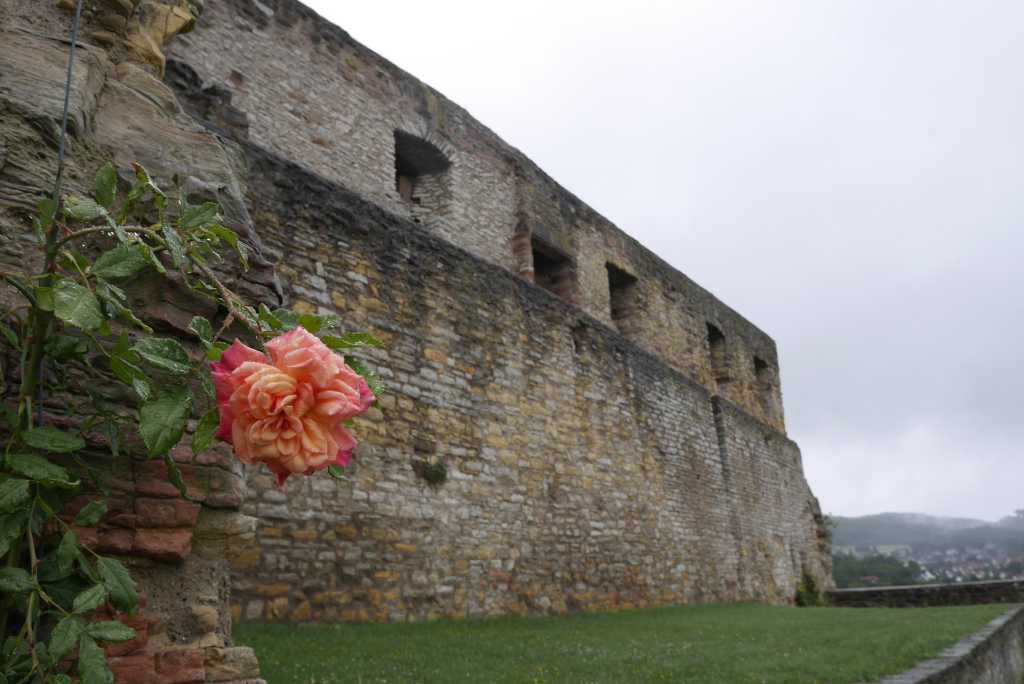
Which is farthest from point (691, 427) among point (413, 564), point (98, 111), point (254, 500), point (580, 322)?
point (98, 111)

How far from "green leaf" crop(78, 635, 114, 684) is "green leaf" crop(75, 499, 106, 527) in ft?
0.69

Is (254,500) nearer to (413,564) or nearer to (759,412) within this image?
(413,564)

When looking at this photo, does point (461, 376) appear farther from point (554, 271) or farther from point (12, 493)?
point (12, 493)

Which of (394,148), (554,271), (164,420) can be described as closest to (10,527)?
(164,420)

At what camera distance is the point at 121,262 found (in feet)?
4.36

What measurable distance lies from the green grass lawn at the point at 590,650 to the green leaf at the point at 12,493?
9.91 ft

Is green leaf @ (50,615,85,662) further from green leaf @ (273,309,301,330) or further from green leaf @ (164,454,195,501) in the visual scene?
green leaf @ (273,309,301,330)

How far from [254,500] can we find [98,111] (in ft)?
12.7

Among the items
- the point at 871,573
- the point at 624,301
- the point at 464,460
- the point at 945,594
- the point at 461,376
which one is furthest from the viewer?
the point at 871,573

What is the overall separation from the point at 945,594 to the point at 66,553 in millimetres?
17221

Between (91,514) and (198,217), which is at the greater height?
(198,217)

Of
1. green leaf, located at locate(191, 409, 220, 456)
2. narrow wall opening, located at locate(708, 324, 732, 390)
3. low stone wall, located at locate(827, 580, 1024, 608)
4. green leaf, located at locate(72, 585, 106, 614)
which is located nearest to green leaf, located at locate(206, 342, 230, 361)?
green leaf, located at locate(191, 409, 220, 456)

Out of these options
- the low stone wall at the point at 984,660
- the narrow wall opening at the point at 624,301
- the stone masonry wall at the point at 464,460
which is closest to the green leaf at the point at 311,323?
the stone masonry wall at the point at 464,460

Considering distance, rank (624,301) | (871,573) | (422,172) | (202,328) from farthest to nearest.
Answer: (871,573) → (624,301) → (422,172) → (202,328)
